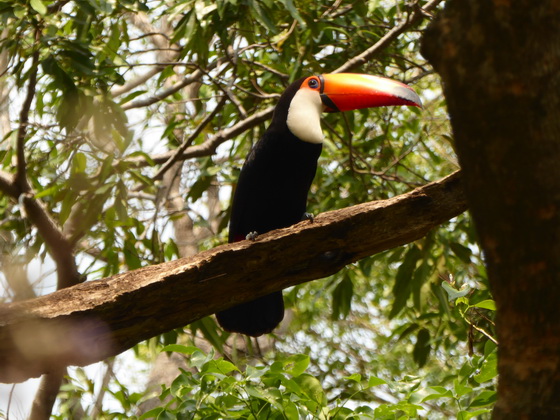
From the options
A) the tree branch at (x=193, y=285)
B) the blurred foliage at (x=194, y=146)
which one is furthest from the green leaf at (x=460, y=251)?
the tree branch at (x=193, y=285)

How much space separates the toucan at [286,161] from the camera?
13.9ft

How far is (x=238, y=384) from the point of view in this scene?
2.44 metres

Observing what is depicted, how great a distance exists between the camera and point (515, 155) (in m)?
1.63

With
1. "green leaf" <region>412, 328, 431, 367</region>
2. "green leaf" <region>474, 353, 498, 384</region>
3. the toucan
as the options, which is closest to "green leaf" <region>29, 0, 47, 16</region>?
the toucan

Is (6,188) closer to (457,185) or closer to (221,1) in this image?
(221,1)

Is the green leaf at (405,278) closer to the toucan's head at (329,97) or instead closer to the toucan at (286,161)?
the toucan at (286,161)

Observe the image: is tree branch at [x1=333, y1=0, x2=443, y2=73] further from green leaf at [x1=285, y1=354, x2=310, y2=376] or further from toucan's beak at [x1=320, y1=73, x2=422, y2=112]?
green leaf at [x1=285, y1=354, x2=310, y2=376]

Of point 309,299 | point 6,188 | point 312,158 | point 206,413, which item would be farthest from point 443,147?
point 206,413

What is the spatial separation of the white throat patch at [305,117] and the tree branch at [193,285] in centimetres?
133

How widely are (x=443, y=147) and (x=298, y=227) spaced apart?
218 inches

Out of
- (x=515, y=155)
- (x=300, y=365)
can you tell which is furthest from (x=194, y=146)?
(x=515, y=155)

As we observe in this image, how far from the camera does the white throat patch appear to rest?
428cm

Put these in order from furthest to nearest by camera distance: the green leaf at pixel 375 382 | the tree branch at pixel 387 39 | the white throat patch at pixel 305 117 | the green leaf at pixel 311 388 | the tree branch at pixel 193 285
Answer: the tree branch at pixel 387 39, the white throat patch at pixel 305 117, the tree branch at pixel 193 285, the green leaf at pixel 311 388, the green leaf at pixel 375 382

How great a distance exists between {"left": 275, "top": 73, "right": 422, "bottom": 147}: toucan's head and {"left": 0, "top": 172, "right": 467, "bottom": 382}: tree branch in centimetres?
138
